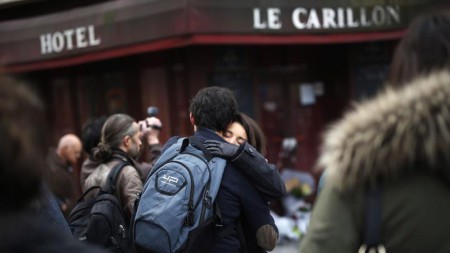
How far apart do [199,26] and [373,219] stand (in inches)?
238

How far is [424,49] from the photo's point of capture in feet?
6.12

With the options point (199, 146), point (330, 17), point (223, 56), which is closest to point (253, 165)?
point (199, 146)

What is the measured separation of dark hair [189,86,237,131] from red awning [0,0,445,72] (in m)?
4.12

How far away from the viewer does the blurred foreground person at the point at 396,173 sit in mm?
1742

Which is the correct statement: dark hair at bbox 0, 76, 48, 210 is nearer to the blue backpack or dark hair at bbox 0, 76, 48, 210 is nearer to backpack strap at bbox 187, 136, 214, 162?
the blue backpack

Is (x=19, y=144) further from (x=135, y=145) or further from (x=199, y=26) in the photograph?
(x=199, y=26)

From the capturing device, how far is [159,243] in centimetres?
317

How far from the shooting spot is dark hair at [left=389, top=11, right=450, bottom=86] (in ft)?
6.07

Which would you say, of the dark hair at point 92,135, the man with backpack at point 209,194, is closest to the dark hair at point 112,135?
the dark hair at point 92,135

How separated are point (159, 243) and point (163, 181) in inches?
12.5

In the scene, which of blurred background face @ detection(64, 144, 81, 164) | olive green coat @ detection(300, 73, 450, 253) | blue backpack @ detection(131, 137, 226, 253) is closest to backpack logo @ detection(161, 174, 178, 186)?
blue backpack @ detection(131, 137, 226, 253)

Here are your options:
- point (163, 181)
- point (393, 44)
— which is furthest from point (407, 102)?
point (393, 44)

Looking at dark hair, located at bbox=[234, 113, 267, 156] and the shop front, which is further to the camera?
the shop front

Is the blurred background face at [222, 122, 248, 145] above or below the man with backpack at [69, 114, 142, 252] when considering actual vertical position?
above
